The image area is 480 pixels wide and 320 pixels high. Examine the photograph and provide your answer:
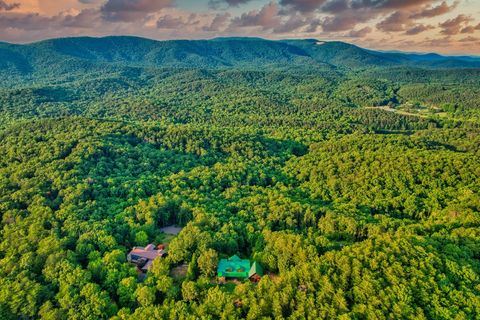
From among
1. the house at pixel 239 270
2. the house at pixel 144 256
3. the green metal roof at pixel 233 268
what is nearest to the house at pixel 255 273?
the house at pixel 239 270

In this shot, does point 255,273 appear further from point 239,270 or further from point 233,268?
point 233,268

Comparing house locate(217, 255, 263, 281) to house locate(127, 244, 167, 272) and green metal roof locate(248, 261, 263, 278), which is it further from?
house locate(127, 244, 167, 272)

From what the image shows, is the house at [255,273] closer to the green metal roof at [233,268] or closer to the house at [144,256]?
the green metal roof at [233,268]

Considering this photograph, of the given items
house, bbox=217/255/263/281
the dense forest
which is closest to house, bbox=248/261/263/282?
house, bbox=217/255/263/281

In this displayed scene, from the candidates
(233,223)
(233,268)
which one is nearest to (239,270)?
(233,268)

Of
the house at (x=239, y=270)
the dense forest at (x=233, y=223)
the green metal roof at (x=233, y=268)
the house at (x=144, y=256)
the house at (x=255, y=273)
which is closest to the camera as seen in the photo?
the dense forest at (x=233, y=223)

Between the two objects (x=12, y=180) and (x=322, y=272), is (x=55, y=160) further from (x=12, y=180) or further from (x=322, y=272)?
(x=322, y=272)

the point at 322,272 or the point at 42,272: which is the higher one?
the point at 322,272

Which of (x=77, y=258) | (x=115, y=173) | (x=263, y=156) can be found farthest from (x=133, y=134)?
(x=77, y=258)
